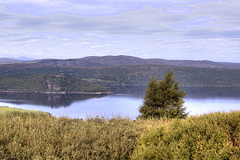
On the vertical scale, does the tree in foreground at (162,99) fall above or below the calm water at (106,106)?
→ above

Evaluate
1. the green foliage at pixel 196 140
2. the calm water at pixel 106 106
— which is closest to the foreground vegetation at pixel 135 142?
the green foliage at pixel 196 140

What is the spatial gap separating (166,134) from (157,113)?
19.3 meters

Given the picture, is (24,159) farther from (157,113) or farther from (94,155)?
(157,113)

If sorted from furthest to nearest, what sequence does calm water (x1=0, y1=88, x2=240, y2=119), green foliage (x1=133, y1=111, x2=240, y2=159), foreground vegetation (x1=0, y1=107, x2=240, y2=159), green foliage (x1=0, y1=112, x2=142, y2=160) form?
calm water (x1=0, y1=88, x2=240, y2=119) → green foliage (x1=0, y1=112, x2=142, y2=160) → foreground vegetation (x1=0, y1=107, x2=240, y2=159) → green foliage (x1=133, y1=111, x2=240, y2=159)

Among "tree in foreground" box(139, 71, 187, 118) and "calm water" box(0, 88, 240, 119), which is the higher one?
"tree in foreground" box(139, 71, 187, 118)

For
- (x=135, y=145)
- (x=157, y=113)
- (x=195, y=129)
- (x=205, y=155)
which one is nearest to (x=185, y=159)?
(x=205, y=155)

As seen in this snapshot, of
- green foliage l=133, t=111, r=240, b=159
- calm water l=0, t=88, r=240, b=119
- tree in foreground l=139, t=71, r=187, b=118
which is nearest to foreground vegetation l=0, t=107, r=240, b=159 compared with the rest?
green foliage l=133, t=111, r=240, b=159

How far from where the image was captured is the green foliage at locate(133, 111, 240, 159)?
796 centimetres

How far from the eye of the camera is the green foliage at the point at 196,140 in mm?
7957

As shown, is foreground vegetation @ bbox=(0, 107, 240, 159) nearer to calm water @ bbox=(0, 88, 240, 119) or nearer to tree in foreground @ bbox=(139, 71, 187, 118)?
tree in foreground @ bbox=(139, 71, 187, 118)

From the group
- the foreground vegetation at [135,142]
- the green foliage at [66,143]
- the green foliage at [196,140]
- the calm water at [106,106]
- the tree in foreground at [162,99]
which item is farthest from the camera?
the calm water at [106,106]

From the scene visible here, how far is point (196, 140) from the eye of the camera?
29.0 ft

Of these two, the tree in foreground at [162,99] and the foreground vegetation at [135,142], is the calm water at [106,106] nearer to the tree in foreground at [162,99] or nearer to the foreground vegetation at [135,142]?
the tree in foreground at [162,99]

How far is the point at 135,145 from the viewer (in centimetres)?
1088
